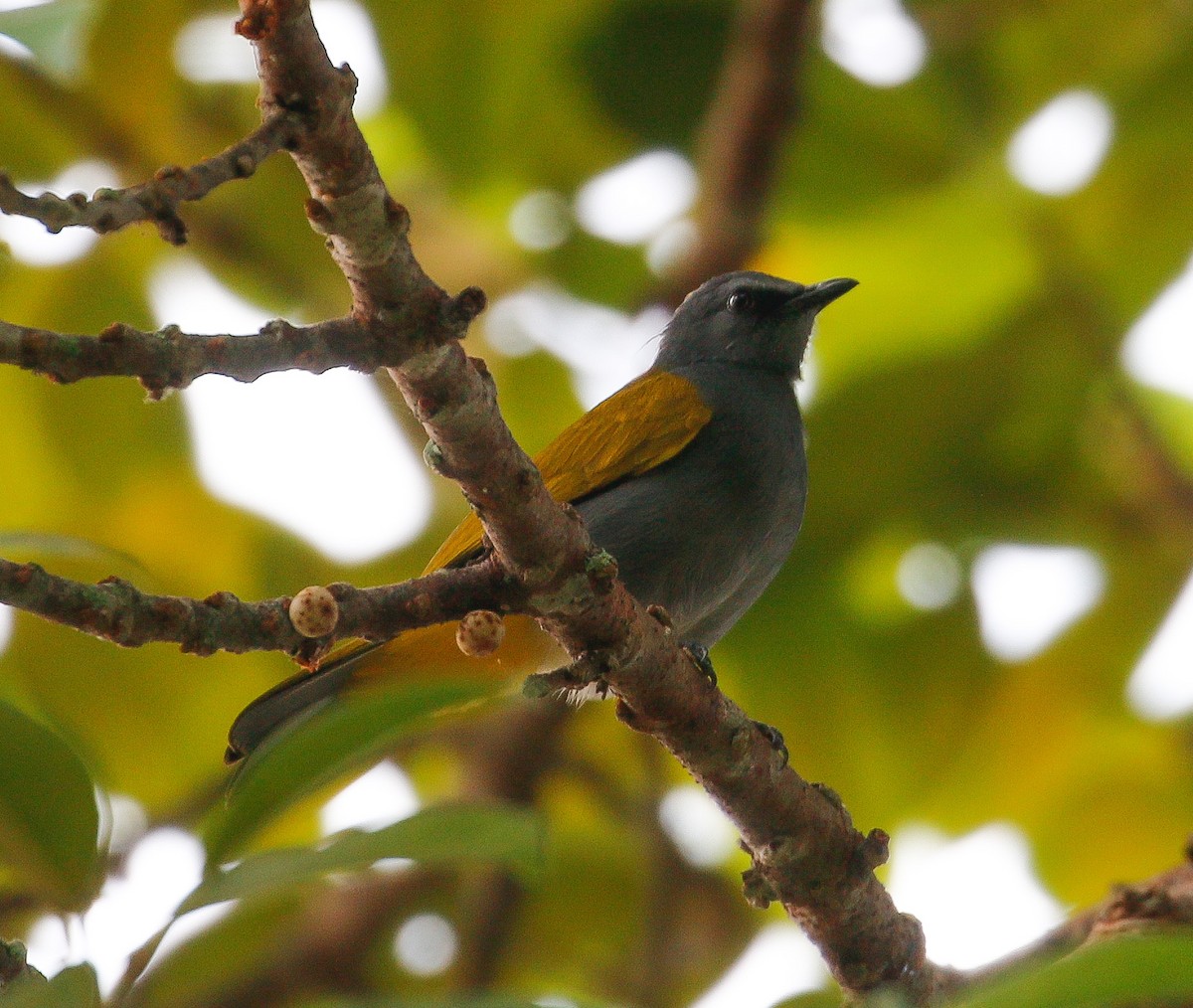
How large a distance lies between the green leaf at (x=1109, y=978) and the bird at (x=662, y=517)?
7.58 feet

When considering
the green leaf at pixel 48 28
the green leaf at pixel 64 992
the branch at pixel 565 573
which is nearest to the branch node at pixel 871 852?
the branch at pixel 565 573

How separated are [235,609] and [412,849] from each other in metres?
0.69

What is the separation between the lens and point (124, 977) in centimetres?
192

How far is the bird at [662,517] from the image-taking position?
389 centimetres

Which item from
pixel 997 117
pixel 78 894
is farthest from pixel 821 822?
pixel 997 117

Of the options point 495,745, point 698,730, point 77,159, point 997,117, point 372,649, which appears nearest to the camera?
point 698,730

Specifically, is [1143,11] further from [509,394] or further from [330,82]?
[330,82]

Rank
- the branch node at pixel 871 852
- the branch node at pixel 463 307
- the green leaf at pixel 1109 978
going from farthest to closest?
the branch node at pixel 871 852 < the branch node at pixel 463 307 < the green leaf at pixel 1109 978

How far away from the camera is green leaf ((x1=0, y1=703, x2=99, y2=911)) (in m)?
2.01

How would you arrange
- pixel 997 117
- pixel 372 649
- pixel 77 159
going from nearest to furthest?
pixel 372 649, pixel 77 159, pixel 997 117

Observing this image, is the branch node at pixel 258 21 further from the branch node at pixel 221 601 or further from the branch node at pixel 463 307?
the branch node at pixel 221 601

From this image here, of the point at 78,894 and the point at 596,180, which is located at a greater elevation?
the point at 596,180

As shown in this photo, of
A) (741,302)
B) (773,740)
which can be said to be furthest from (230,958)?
(741,302)

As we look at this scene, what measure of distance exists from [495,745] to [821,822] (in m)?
2.37
